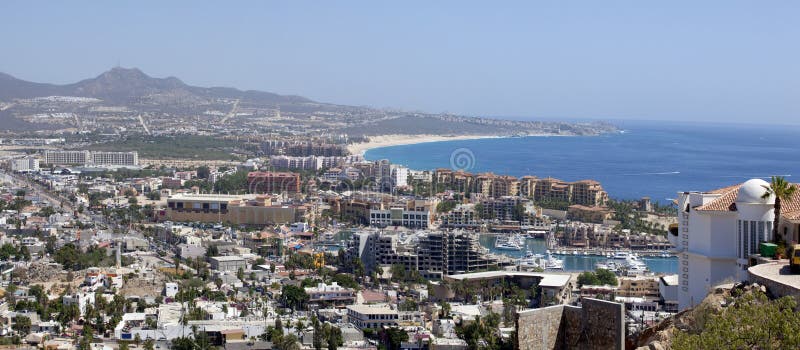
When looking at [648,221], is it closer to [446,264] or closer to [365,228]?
[365,228]

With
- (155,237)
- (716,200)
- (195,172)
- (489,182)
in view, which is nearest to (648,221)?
(489,182)

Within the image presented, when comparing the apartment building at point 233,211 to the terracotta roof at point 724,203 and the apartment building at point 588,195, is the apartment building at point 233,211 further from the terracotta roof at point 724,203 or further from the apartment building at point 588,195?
the terracotta roof at point 724,203

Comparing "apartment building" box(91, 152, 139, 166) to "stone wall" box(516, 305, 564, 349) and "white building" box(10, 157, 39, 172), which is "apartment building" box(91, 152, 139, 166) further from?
"stone wall" box(516, 305, 564, 349)

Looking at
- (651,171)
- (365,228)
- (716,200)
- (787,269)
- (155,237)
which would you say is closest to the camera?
(787,269)

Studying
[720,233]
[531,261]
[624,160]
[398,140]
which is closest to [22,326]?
[531,261]

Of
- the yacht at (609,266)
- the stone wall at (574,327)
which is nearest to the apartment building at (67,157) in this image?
the yacht at (609,266)

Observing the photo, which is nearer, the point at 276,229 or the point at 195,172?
the point at 276,229
